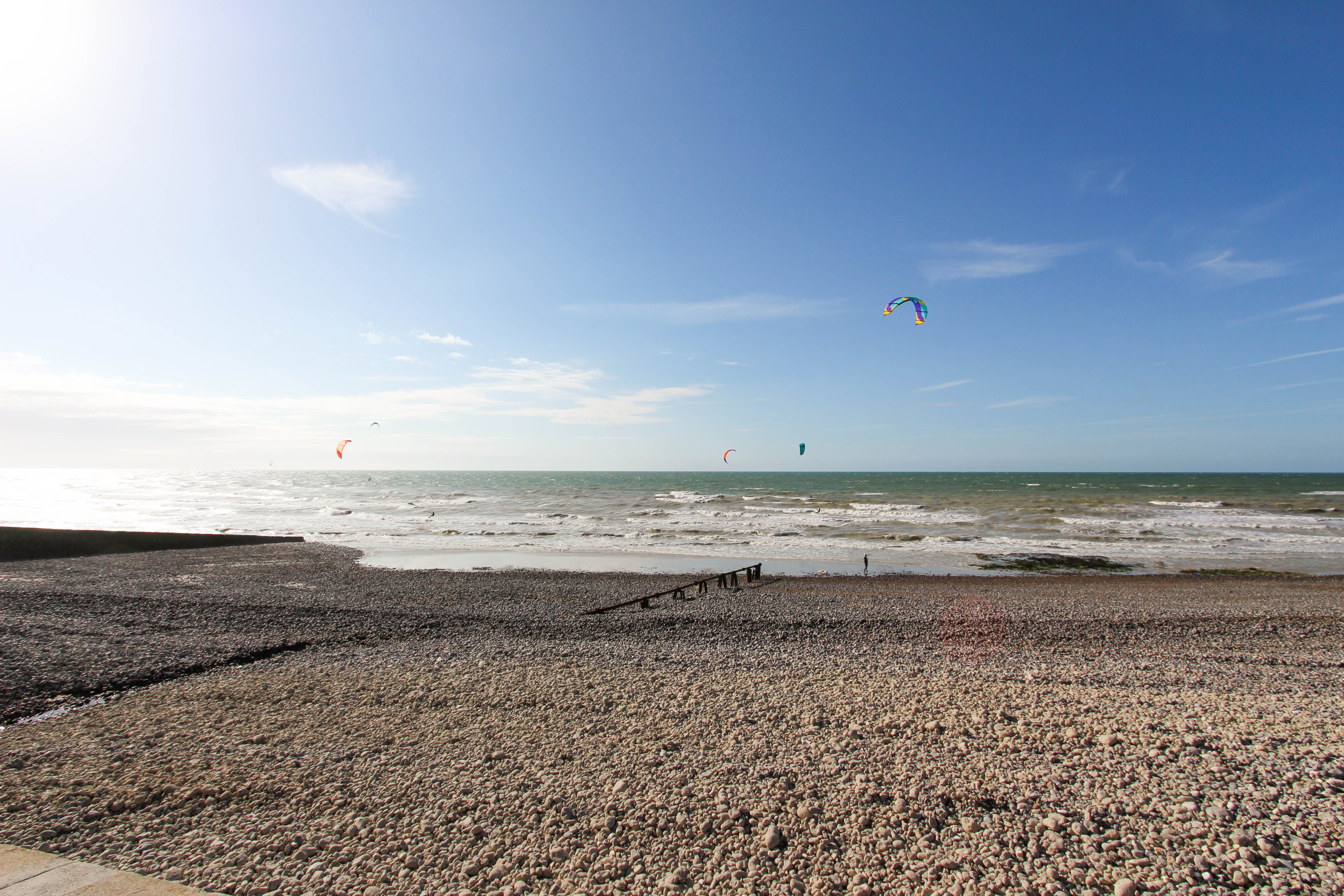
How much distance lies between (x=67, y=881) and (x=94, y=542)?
24262mm

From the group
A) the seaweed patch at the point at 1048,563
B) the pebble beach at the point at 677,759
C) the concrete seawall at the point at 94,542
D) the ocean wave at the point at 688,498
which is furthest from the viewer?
the ocean wave at the point at 688,498

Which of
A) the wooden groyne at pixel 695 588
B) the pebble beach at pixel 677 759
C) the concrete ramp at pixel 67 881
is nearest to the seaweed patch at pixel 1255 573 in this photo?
the pebble beach at pixel 677 759

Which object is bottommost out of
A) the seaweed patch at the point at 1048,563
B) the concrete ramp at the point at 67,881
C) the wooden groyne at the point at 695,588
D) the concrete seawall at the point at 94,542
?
the seaweed patch at the point at 1048,563

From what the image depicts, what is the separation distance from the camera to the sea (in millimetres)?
20844

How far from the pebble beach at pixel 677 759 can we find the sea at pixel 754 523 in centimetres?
1050

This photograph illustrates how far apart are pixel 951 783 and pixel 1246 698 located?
4.23 meters

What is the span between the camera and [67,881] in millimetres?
2684

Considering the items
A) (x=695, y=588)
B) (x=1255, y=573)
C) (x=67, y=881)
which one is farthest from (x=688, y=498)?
(x=67, y=881)

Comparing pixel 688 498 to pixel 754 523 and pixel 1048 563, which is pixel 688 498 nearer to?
pixel 754 523

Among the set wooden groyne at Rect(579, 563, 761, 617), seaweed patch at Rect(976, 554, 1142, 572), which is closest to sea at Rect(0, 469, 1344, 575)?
seaweed patch at Rect(976, 554, 1142, 572)

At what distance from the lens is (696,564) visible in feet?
65.2

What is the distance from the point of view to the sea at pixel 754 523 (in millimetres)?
20844

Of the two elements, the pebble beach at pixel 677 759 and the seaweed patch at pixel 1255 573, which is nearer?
the pebble beach at pixel 677 759

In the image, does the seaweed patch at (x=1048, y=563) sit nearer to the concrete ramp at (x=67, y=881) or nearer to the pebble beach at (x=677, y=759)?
the pebble beach at (x=677, y=759)
